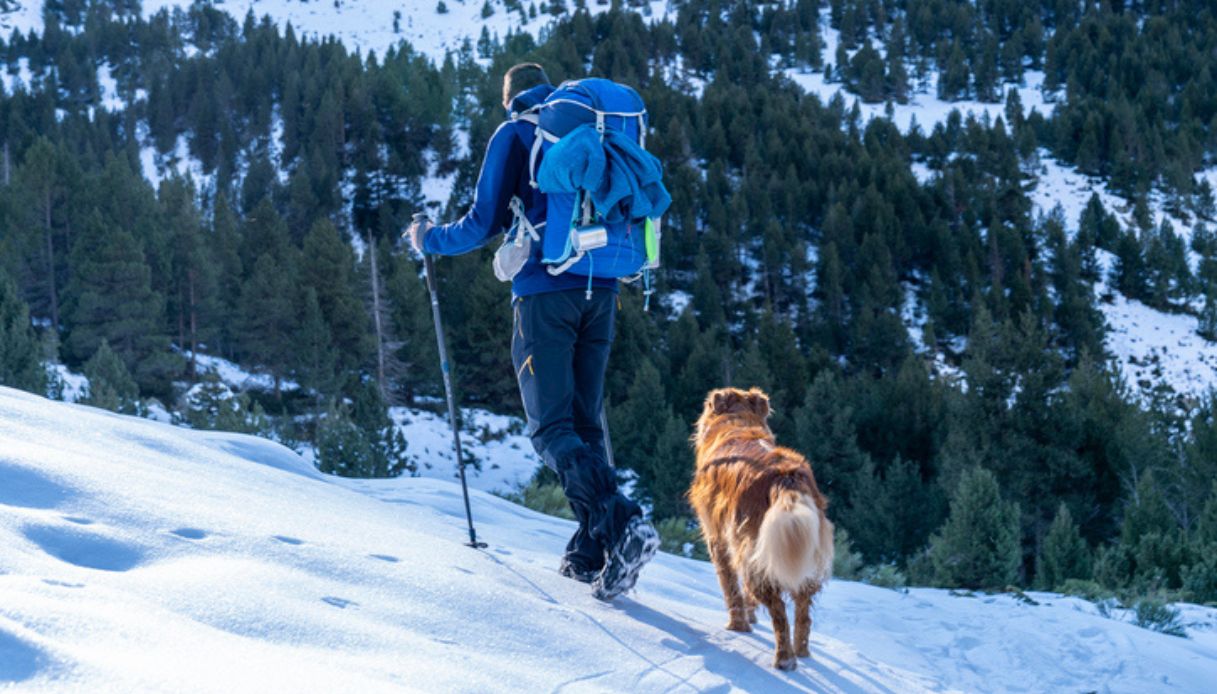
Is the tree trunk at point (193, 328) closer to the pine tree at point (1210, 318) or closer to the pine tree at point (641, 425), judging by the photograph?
the pine tree at point (641, 425)

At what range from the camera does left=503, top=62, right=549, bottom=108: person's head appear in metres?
4.07

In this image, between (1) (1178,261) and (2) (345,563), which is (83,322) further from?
(1) (1178,261)

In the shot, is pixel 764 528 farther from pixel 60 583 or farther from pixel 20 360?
pixel 20 360

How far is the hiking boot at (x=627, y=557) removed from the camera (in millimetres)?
3750

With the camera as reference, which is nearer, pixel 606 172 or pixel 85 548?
pixel 85 548

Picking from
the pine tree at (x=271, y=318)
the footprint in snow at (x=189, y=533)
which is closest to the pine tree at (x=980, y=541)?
the footprint in snow at (x=189, y=533)

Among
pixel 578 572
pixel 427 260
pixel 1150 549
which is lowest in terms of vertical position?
pixel 1150 549

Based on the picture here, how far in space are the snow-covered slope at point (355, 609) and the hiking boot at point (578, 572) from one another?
68mm

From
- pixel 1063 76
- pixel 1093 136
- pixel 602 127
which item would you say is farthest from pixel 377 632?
pixel 1063 76

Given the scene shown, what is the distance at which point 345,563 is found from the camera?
3.38 metres

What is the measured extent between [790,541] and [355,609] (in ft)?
4.46

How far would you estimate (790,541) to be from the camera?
332 centimetres

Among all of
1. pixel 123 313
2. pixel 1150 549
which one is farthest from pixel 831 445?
pixel 123 313

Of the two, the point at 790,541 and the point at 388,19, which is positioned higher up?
the point at 388,19
